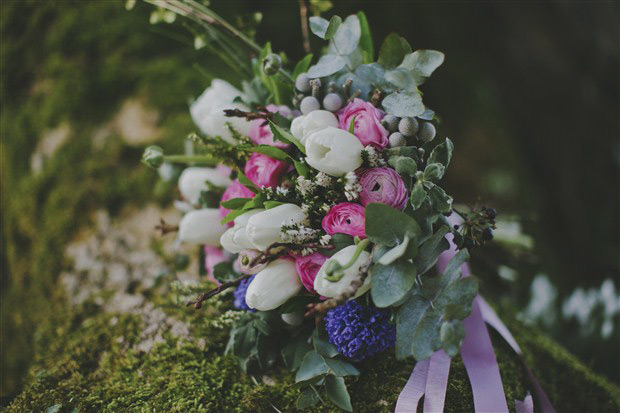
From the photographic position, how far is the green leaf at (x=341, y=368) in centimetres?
85

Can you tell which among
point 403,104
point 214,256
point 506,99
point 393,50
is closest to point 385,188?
point 403,104

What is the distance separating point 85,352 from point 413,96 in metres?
0.89

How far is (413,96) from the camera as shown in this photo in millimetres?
823

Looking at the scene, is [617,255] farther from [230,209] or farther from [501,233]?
[230,209]

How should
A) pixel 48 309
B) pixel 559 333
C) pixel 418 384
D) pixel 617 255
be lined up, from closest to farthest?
pixel 418 384, pixel 48 309, pixel 559 333, pixel 617 255

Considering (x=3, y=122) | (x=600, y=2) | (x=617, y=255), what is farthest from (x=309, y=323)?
(x=600, y=2)

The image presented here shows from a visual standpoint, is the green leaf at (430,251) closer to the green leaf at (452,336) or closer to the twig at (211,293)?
the green leaf at (452,336)

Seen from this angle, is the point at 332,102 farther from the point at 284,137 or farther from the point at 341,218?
the point at 341,218

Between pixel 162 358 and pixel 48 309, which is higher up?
pixel 162 358

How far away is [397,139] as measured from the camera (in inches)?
32.7

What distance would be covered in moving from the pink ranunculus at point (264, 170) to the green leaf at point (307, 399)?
1.29ft

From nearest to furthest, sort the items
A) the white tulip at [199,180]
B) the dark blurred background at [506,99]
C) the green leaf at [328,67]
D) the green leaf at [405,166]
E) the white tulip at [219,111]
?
1. the green leaf at [405,166]
2. the green leaf at [328,67]
3. the white tulip at [219,111]
4. the white tulip at [199,180]
5. the dark blurred background at [506,99]

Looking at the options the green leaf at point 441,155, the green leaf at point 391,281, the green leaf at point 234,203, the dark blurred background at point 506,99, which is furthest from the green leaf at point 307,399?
the dark blurred background at point 506,99

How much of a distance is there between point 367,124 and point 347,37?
19cm
